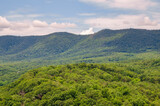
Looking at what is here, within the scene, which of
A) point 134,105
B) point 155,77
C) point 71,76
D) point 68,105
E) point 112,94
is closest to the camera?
point 68,105

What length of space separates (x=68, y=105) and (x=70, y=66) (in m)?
73.9

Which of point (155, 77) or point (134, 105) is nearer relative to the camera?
point (134, 105)

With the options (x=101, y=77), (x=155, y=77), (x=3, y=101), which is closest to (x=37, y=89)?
(x=3, y=101)

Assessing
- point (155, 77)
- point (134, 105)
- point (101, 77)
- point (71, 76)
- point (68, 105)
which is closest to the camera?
point (68, 105)

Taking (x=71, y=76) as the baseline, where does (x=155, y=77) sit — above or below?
below

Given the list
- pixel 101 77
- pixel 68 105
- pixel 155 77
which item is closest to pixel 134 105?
pixel 68 105

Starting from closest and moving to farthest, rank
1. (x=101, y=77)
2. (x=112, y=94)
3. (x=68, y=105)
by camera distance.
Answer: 1. (x=68, y=105)
2. (x=112, y=94)
3. (x=101, y=77)

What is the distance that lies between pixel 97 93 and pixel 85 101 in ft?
31.0

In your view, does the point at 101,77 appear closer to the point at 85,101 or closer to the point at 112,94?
the point at 112,94

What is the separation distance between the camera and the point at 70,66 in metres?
142

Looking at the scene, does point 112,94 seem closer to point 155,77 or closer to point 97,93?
point 97,93

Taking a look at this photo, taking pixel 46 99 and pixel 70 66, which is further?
pixel 70 66

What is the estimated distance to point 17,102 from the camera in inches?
2931

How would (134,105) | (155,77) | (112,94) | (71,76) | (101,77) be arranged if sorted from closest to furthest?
(134,105) < (112,94) < (71,76) < (101,77) < (155,77)
